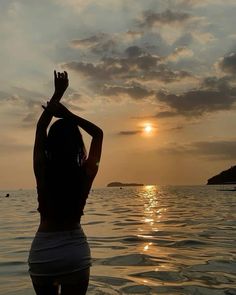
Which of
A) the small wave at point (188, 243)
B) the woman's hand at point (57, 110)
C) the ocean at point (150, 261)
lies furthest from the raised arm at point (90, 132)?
the small wave at point (188, 243)

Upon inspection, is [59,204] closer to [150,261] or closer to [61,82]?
[61,82]

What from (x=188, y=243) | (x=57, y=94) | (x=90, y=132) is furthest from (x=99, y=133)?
(x=188, y=243)

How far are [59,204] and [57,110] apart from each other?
0.89 meters

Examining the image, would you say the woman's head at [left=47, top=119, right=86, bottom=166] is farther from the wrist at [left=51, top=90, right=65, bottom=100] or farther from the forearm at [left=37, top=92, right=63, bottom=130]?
the wrist at [left=51, top=90, right=65, bottom=100]

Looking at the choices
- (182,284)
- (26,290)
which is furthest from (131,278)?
(26,290)

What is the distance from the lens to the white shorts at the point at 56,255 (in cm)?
408

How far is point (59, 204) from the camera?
4133 millimetres

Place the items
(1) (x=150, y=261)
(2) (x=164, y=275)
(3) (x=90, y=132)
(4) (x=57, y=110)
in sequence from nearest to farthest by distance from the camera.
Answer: (4) (x=57, y=110), (3) (x=90, y=132), (2) (x=164, y=275), (1) (x=150, y=261)

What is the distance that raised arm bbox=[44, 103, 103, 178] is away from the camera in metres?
4.20

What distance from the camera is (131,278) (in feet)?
32.3

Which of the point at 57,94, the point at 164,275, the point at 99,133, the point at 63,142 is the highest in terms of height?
the point at 57,94

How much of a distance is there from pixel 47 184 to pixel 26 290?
5.69m

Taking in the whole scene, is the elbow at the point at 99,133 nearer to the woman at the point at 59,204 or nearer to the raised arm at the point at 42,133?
the woman at the point at 59,204

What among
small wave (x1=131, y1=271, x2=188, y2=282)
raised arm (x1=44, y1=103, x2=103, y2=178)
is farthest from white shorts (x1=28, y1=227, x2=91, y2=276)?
small wave (x1=131, y1=271, x2=188, y2=282)
